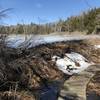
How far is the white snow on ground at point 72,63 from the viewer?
12.6 metres

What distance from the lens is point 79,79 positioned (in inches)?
435

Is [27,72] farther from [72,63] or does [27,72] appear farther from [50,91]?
[72,63]

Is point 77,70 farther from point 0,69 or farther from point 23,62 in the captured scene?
point 0,69

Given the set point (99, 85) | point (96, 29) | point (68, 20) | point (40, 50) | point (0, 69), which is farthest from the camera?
point (68, 20)

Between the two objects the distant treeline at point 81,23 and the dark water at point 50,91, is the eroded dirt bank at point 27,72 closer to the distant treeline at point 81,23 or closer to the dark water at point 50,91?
the dark water at point 50,91

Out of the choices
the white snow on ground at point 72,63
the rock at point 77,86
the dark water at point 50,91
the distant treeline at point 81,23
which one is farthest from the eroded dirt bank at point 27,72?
the distant treeline at point 81,23

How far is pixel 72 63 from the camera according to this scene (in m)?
13.3

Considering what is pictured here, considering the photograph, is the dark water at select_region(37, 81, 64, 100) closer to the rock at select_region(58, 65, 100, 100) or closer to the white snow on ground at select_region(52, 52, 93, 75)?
the rock at select_region(58, 65, 100, 100)

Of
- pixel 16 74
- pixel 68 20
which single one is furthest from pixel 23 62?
pixel 68 20

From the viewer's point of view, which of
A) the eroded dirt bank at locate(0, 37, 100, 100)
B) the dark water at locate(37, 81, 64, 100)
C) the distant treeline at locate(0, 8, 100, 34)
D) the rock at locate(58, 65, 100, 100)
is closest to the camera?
the eroded dirt bank at locate(0, 37, 100, 100)

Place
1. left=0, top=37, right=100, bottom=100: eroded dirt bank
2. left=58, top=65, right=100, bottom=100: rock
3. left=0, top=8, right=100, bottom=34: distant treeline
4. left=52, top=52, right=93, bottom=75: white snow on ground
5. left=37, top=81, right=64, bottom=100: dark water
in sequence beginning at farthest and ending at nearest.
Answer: left=0, top=8, right=100, bottom=34: distant treeline, left=52, top=52, right=93, bottom=75: white snow on ground, left=58, top=65, right=100, bottom=100: rock, left=37, top=81, right=64, bottom=100: dark water, left=0, top=37, right=100, bottom=100: eroded dirt bank

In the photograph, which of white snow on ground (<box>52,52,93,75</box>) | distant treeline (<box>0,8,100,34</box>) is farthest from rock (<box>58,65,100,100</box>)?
distant treeline (<box>0,8,100,34</box>)

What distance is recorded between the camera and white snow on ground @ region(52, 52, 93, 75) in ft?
41.2

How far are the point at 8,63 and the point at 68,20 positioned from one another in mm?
25076
